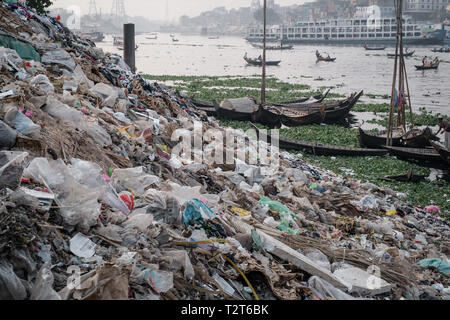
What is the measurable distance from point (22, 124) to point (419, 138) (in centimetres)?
1035

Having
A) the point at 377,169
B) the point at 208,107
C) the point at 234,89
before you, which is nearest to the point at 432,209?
the point at 377,169

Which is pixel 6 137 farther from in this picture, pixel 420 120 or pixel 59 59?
pixel 420 120

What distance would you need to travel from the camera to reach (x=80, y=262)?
2.90 meters

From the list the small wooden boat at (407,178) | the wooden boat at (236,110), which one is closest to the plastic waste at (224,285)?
→ the small wooden boat at (407,178)

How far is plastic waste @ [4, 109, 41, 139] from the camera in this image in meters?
4.02

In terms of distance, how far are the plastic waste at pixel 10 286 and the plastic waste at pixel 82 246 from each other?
1.86 ft

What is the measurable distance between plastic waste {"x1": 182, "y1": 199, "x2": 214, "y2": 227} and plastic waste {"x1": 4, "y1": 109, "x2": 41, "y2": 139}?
5.04ft

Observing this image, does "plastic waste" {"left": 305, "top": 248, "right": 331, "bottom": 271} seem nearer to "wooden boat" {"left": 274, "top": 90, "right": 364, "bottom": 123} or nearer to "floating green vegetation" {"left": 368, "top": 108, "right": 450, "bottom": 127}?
"wooden boat" {"left": 274, "top": 90, "right": 364, "bottom": 123}

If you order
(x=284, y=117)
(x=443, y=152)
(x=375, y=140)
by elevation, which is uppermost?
(x=284, y=117)

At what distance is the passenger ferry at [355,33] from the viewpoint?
189 ft

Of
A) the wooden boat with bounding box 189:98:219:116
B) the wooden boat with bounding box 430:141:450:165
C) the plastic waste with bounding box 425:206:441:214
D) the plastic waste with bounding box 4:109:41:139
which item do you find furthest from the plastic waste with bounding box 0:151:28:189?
the wooden boat with bounding box 189:98:219:116

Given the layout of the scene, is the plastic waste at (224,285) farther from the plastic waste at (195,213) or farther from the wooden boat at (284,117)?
the wooden boat at (284,117)

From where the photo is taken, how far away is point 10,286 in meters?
2.37
